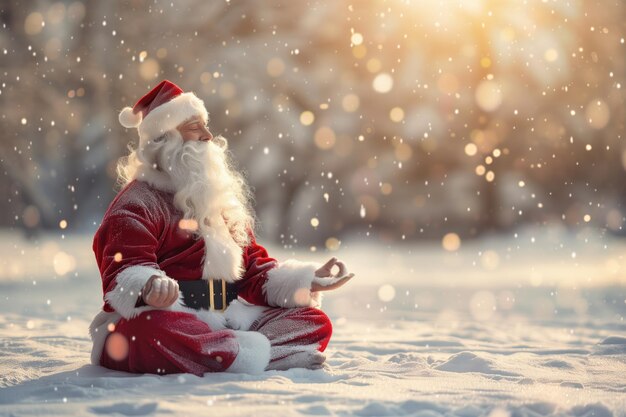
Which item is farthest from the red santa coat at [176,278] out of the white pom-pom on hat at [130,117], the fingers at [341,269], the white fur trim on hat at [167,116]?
the white pom-pom on hat at [130,117]

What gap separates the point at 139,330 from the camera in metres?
2.95

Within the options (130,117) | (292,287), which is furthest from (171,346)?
(130,117)

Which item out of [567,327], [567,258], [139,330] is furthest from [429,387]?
[567,258]

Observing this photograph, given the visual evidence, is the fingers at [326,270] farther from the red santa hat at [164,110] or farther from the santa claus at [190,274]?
the red santa hat at [164,110]

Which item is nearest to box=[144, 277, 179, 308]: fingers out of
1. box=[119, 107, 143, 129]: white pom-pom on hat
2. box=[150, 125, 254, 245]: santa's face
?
box=[150, 125, 254, 245]: santa's face

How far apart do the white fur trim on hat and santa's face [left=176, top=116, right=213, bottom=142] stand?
0.03 meters

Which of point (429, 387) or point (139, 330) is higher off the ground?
point (139, 330)

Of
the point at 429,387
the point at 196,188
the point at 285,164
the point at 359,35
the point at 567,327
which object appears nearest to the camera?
the point at 429,387

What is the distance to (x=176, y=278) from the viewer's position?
3.19 m

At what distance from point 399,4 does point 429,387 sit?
934cm

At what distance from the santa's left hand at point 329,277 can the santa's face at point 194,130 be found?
79 centimetres

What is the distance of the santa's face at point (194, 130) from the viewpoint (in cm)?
340

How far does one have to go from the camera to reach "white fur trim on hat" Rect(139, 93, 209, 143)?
334cm

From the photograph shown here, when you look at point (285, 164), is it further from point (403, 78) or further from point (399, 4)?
point (399, 4)
